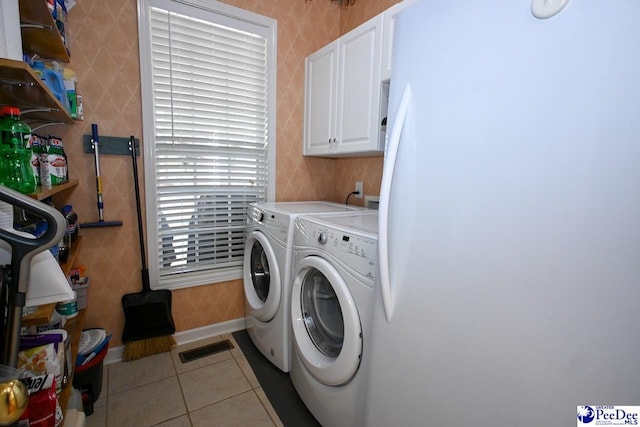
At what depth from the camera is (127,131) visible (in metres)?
1.76

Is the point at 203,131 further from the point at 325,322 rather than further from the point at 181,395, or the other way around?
the point at 181,395

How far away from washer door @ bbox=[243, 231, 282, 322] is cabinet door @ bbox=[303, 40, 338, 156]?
0.81 m

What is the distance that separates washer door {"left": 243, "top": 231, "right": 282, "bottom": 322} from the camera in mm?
1659

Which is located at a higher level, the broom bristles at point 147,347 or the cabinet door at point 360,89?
the cabinet door at point 360,89

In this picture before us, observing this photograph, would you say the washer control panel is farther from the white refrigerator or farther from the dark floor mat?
the dark floor mat

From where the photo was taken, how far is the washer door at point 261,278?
166 centimetres

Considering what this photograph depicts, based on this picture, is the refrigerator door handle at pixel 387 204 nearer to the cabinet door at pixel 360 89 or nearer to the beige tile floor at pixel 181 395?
the cabinet door at pixel 360 89

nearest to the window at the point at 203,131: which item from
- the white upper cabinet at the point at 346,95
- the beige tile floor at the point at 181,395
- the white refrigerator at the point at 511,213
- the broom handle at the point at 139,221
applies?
the broom handle at the point at 139,221

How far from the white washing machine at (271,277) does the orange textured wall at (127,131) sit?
32 centimetres

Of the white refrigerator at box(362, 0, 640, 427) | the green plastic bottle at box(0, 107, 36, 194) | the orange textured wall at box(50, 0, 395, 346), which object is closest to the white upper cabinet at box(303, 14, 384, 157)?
the orange textured wall at box(50, 0, 395, 346)

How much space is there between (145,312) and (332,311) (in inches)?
50.5

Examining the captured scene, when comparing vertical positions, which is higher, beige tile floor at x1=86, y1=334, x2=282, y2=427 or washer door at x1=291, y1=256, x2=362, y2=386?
washer door at x1=291, y1=256, x2=362, y2=386

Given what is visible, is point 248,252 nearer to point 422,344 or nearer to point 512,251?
point 422,344

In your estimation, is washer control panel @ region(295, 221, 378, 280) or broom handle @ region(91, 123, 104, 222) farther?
broom handle @ region(91, 123, 104, 222)
